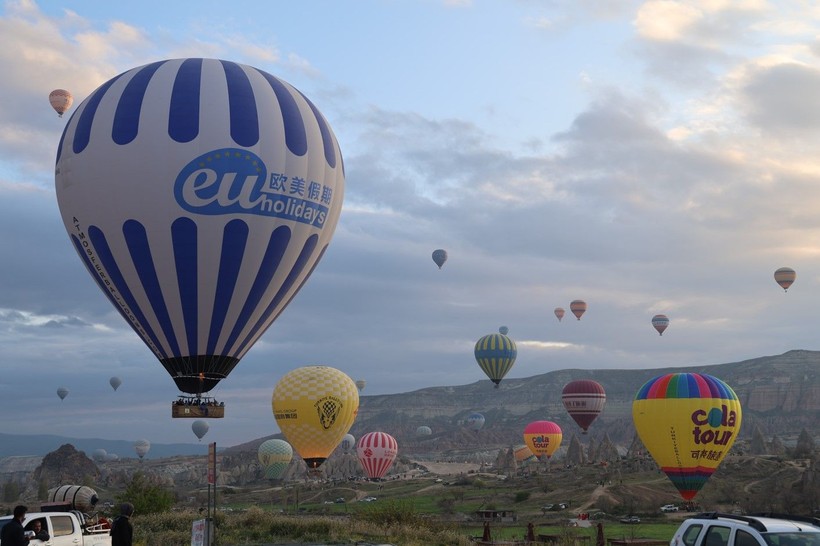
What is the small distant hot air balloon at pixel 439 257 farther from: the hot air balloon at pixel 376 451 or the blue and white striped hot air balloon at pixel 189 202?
the blue and white striped hot air balloon at pixel 189 202

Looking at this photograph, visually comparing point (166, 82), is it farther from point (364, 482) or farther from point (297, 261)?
point (364, 482)

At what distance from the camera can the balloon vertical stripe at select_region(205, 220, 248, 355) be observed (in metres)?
35.6

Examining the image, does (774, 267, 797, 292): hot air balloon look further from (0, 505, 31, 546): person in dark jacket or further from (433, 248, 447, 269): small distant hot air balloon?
(0, 505, 31, 546): person in dark jacket

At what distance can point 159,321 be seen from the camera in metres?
35.9

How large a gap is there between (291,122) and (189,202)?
566 centimetres

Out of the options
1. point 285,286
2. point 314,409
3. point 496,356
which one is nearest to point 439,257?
point 496,356

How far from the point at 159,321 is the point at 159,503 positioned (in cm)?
1658

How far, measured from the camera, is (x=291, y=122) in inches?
1480

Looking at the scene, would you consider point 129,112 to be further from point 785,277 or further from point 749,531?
point 785,277

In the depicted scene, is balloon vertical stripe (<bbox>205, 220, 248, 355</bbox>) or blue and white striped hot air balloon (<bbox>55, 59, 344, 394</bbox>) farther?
balloon vertical stripe (<bbox>205, 220, 248, 355</bbox>)

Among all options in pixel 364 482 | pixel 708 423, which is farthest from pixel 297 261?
pixel 364 482

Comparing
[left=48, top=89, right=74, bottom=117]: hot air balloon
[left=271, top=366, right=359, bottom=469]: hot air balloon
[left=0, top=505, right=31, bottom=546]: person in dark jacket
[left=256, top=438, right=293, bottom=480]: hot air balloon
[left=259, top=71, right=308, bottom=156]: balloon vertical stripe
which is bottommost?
[left=256, top=438, right=293, bottom=480]: hot air balloon

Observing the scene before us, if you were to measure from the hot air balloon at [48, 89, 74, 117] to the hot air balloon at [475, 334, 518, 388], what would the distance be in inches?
2380

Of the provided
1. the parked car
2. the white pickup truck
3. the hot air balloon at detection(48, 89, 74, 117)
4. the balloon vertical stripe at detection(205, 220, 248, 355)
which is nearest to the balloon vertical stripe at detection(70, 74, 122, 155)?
the balloon vertical stripe at detection(205, 220, 248, 355)
